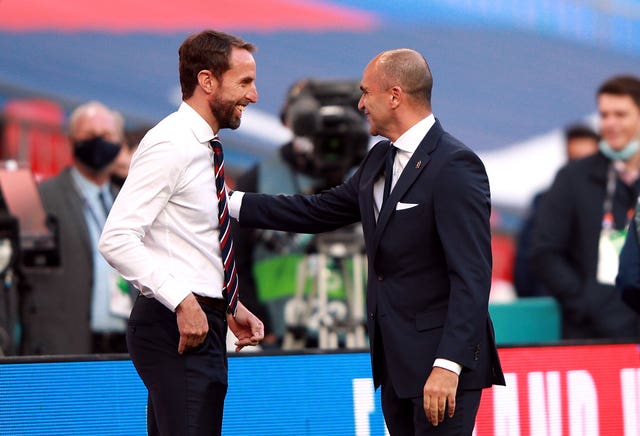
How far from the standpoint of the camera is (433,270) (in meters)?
3.70

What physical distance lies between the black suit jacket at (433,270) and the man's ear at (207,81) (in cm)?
61

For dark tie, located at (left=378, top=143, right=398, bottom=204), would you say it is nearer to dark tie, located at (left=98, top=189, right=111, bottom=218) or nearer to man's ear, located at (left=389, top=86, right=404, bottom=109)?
man's ear, located at (left=389, top=86, right=404, bottom=109)

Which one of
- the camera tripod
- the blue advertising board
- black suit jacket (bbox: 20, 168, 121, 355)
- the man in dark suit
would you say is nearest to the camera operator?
the camera tripod

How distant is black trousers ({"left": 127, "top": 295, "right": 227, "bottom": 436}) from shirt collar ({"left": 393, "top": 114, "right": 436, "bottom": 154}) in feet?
2.51

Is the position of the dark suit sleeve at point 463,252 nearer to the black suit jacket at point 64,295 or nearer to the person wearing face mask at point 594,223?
the person wearing face mask at point 594,223

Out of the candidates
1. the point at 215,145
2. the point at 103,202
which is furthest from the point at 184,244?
the point at 103,202

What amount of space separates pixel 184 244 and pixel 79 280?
299cm

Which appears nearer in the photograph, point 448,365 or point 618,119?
point 448,365

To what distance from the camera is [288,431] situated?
464cm

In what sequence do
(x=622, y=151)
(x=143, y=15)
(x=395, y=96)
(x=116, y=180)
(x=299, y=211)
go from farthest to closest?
1. (x=143, y=15)
2. (x=116, y=180)
3. (x=622, y=151)
4. (x=299, y=211)
5. (x=395, y=96)

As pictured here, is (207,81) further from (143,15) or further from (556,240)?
(143,15)

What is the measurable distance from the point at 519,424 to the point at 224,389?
63.8 inches

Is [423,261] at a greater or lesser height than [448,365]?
greater

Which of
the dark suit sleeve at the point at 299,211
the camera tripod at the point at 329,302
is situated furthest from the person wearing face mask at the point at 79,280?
the dark suit sleeve at the point at 299,211
